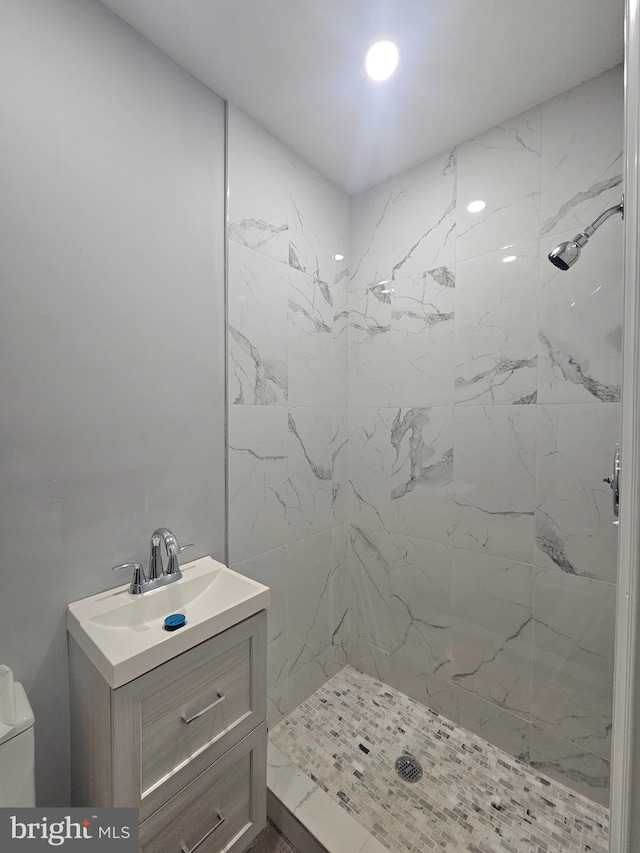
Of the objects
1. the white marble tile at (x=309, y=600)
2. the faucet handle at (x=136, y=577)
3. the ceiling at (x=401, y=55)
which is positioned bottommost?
the white marble tile at (x=309, y=600)

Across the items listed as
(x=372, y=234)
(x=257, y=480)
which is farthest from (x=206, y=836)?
(x=372, y=234)

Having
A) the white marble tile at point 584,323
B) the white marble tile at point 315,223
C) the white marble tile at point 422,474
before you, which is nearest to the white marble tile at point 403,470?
the white marble tile at point 422,474

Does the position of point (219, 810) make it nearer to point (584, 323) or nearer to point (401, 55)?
point (584, 323)

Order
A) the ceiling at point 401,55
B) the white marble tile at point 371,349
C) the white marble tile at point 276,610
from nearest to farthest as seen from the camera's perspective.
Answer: the ceiling at point 401,55
the white marble tile at point 276,610
the white marble tile at point 371,349

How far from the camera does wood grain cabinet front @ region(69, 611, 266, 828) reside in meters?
0.80

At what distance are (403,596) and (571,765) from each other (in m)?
0.78

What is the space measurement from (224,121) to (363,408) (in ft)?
4.33

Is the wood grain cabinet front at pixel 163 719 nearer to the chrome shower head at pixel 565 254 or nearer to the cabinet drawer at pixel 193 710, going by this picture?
the cabinet drawer at pixel 193 710

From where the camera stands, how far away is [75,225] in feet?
3.24

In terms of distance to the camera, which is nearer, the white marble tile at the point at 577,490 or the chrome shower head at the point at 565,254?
the chrome shower head at the point at 565,254

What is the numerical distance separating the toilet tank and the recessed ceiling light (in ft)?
6.62

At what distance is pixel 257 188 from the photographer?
146 centimetres

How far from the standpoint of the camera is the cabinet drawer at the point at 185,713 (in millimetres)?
803

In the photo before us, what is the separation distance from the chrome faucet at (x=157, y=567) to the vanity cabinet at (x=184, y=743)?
202mm
